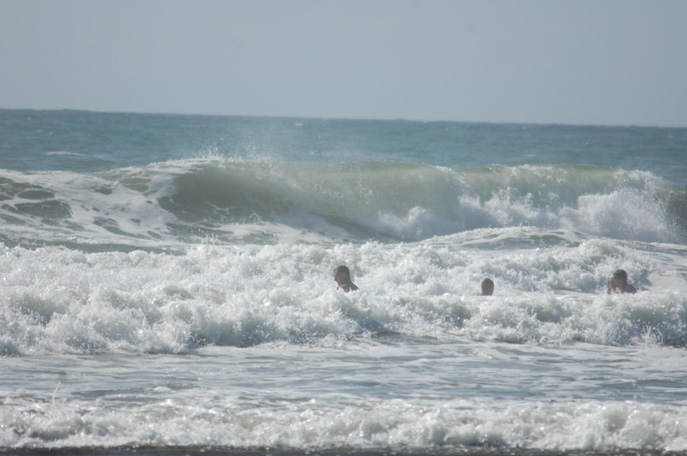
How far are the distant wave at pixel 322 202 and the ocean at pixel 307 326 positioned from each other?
0.27 ft

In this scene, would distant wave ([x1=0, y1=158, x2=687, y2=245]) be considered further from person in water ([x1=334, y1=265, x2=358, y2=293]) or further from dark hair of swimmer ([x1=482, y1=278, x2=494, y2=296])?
dark hair of swimmer ([x1=482, y1=278, x2=494, y2=296])

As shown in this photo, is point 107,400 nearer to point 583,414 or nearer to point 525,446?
point 525,446

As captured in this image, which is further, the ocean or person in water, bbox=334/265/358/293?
person in water, bbox=334/265/358/293

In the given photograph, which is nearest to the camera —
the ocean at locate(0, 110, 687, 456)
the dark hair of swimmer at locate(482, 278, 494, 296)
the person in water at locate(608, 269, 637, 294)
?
the ocean at locate(0, 110, 687, 456)

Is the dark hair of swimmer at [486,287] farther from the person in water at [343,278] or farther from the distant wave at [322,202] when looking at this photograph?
the distant wave at [322,202]

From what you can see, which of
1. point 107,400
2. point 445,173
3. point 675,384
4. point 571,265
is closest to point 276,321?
point 107,400

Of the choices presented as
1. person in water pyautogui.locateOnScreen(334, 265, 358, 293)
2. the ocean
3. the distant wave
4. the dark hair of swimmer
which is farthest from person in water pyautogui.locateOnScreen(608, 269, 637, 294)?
the distant wave

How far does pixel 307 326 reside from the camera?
8016 mm

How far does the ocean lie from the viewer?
16.1 ft

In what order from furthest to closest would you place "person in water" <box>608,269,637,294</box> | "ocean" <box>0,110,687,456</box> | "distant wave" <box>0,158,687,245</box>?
"distant wave" <box>0,158,687,245</box>
"person in water" <box>608,269,637,294</box>
"ocean" <box>0,110,687,456</box>

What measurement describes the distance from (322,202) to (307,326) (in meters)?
10.7

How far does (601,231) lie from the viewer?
19.9 meters

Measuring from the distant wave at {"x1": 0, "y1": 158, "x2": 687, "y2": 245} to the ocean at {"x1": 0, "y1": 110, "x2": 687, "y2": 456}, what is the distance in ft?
0.27

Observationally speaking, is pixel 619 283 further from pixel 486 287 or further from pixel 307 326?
pixel 307 326
